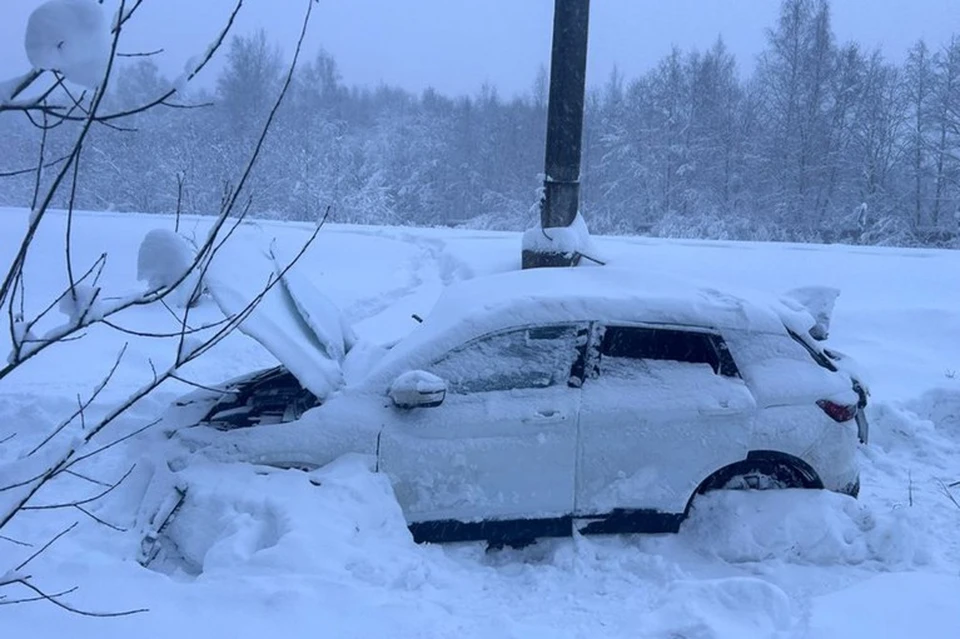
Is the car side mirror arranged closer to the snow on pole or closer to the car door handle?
the car door handle

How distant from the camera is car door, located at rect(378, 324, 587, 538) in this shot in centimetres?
423

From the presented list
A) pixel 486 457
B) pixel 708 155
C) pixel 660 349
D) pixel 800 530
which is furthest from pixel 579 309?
pixel 708 155

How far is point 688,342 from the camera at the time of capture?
449 cm

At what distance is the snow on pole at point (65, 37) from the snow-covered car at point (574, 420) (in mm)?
2759

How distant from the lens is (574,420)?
14.0 ft

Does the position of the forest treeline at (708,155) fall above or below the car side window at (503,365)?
above

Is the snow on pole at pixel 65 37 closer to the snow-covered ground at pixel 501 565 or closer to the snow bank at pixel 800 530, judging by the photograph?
the snow-covered ground at pixel 501 565

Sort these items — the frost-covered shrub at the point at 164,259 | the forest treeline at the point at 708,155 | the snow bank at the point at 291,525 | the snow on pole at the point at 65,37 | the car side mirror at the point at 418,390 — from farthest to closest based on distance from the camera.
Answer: the forest treeline at the point at 708,155, the car side mirror at the point at 418,390, the snow bank at the point at 291,525, the frost-covered shrub at the point at 164,259, the snow on pole at the point at 65,37

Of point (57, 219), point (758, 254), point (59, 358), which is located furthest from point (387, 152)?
point (59, 358)

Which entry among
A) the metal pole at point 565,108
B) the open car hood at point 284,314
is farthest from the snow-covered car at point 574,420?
the metal pole at point 565,108

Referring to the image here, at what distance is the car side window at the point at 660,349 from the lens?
4.42 meters

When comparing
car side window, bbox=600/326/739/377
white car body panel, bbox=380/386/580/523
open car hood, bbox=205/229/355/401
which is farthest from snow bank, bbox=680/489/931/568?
open car hood, bbox=205/229/355/401

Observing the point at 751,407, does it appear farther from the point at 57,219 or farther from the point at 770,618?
the point at 57,219

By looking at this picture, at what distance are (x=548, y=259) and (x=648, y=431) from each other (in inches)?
137
